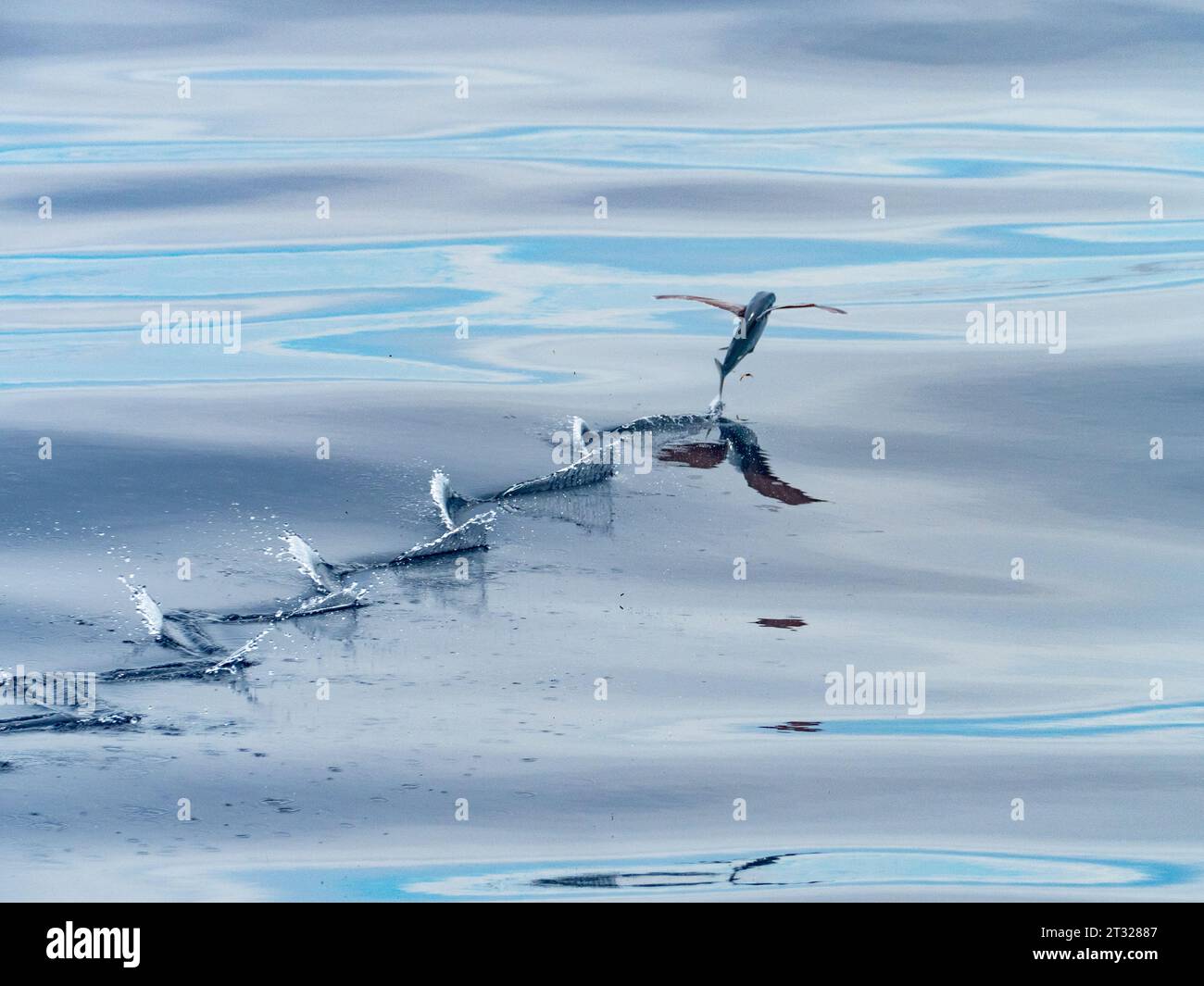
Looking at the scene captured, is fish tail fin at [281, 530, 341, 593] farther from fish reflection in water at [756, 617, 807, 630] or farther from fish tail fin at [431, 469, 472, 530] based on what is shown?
fish reflection in water at [756, 617, 807, 630]

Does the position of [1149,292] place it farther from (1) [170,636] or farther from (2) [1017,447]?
(1) [170,636]

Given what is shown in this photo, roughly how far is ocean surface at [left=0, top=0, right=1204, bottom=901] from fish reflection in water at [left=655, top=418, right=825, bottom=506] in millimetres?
34

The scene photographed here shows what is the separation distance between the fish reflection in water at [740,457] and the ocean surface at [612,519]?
34 millimetres

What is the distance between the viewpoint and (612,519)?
8.10 metres

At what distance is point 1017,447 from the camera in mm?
9211

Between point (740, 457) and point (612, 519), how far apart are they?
1248mm

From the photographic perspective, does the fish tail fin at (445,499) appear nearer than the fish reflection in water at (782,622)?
No

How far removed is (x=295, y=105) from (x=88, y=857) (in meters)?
13.8

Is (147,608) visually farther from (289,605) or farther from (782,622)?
(782,622)

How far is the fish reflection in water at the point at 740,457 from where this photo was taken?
8.48 m

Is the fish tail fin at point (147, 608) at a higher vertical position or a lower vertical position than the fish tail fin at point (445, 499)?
lower

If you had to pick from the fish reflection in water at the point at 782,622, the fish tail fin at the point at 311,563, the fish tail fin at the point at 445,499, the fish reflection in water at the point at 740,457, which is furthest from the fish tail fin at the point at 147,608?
the fish reflection in water at the point at 740,457

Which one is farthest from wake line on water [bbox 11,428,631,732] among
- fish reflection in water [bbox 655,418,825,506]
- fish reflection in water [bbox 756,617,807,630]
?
fish reflection in water [bbox 756,617,807,630]

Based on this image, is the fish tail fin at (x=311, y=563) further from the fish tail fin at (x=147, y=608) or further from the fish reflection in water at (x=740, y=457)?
the fish reflection in water at (x=740, y=457)
